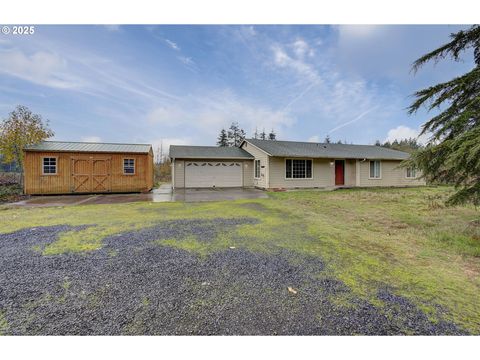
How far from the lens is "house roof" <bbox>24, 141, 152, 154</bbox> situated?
1148 centimetres

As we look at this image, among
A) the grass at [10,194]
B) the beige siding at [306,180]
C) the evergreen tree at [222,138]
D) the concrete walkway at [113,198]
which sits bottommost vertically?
the concrete walkway at [113,198]

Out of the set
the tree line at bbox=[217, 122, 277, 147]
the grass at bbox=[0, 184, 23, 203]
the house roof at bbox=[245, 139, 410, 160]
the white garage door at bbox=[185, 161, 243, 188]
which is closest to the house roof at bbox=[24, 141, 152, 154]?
the grass at bbox=[0, 184, 23, 203]

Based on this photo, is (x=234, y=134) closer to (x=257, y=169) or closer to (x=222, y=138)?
(x=222, y=138)

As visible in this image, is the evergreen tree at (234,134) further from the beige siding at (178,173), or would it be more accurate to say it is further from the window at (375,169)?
the window at (375,169)

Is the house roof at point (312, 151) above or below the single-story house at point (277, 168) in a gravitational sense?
above

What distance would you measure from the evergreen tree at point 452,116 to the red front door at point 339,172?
36.6ft

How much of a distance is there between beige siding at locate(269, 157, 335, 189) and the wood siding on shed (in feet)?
27.0

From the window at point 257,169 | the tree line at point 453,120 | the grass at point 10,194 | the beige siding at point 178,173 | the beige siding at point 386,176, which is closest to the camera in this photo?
the tree line at point 453,120

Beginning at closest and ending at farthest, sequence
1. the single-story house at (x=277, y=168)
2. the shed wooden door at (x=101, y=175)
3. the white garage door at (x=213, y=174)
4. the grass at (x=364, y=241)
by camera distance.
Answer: the grass at (x=364, y=241) < the shed wooden door at (x=101, y=175) < the single-story house at (x=277, y=168) < the white garage door at (x=213, y=174)

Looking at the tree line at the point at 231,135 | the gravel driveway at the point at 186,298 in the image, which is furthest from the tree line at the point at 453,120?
the tree line at the point at 231,135

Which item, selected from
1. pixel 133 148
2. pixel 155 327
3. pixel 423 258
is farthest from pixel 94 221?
pixel 133 148

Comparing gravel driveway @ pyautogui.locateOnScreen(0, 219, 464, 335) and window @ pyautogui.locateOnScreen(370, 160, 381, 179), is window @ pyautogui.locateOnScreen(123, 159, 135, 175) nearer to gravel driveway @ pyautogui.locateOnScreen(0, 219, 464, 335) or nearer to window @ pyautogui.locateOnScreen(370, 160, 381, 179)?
gravel driveway @ pyautogui.locateOnScreen(0, 219, 464, 335)

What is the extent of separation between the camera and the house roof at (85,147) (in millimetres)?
11478
